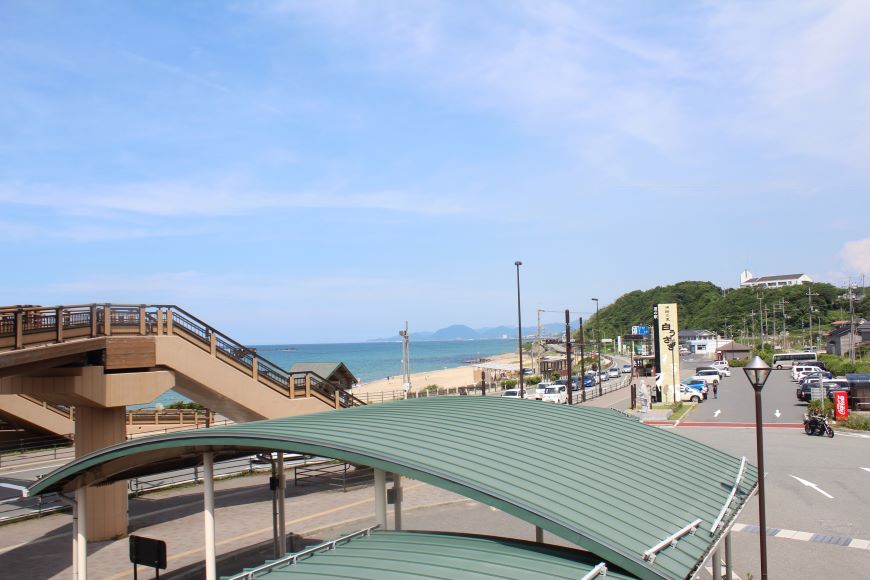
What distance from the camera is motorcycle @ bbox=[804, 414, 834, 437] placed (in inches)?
1191

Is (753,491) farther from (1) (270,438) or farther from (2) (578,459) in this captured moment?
(1) (270,438)

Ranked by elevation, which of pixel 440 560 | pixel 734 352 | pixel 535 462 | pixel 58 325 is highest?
pixel 58 325

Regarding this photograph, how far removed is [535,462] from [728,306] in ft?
495

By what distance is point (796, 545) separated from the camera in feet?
48.8

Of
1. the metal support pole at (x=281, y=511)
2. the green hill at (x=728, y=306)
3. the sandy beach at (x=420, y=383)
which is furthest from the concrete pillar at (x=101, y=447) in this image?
the green hill at (x=728, y=306)

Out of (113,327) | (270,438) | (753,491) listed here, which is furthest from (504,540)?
(113,327)

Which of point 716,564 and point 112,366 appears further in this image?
point 112,366

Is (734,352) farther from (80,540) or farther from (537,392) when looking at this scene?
(80,540)

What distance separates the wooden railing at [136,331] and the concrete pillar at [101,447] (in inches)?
77.8

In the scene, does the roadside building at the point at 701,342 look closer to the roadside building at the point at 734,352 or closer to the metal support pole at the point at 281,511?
the roadside building at the point at 734,352

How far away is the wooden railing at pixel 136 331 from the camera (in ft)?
46.3

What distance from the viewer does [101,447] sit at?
16156mm

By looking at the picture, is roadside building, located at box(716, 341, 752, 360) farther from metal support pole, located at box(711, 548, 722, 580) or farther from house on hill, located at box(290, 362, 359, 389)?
metal support pole, located at box(711, 548, 722, 580)

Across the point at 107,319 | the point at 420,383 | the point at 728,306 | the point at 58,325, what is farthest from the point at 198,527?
the point at 728,306
